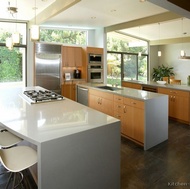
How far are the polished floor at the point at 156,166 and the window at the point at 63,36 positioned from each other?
15.2 ft

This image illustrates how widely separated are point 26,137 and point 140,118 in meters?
2.33

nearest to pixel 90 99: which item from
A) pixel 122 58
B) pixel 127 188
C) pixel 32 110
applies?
pixel 32 110

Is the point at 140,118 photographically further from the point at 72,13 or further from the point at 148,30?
the point at 148,30

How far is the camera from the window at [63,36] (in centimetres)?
690

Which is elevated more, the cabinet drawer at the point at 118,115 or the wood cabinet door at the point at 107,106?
the wood cabinet door at the point at 107,106

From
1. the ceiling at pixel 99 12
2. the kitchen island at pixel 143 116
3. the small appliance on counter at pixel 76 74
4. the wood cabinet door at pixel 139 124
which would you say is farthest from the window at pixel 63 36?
the wood cabinet door at pixel 139 124

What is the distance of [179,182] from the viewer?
2537 millimetres

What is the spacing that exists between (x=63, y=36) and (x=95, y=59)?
1443mm

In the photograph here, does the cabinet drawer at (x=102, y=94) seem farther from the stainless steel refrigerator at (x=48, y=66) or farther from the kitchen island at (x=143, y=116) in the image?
the stainless steel refrigerator at (x=48, y=66)

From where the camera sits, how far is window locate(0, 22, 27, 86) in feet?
20.4

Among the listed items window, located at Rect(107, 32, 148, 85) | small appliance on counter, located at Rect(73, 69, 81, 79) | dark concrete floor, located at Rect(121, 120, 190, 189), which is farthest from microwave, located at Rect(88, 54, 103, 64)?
dark concrete floor, located at Rect(121, 120, 190, 189)

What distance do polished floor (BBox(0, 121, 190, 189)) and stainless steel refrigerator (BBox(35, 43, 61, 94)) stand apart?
11.3ft

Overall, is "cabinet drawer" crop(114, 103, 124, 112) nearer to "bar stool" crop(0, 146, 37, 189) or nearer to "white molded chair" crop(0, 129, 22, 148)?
"white molded chair" crop(0, 129, 22, 148)

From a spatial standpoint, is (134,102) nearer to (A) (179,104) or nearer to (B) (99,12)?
(A) (179,104)
